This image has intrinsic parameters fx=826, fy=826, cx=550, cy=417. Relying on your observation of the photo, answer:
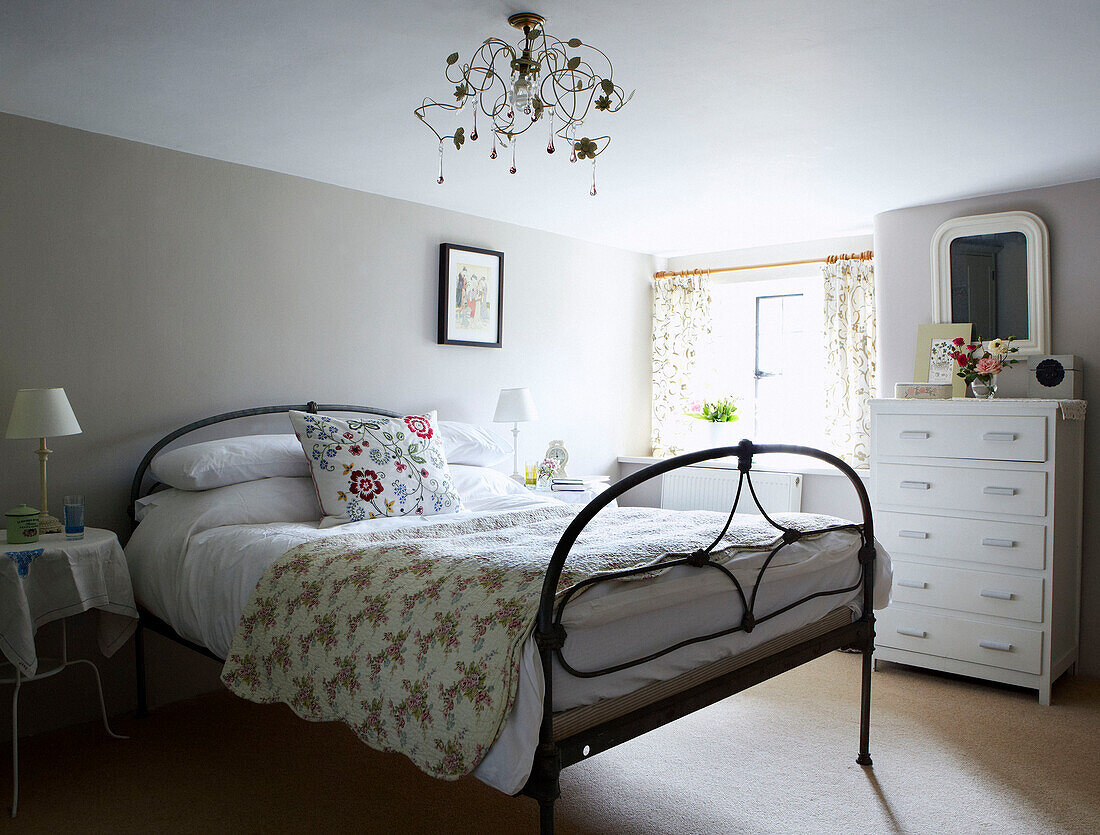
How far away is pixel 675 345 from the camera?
18.7 ft

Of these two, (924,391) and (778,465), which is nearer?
(924,391)

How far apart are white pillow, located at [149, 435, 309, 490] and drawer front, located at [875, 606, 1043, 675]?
2757mm

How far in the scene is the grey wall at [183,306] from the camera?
3.04m

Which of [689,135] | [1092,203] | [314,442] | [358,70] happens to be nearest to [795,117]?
Result: [689,135]

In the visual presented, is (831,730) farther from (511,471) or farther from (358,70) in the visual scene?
(358,70)

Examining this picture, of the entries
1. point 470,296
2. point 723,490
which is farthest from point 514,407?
point 723,490

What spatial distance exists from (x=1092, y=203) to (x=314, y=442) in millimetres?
3668

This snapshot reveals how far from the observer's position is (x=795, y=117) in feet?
9.77

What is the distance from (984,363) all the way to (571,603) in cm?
284

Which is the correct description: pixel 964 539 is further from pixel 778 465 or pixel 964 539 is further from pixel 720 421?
pixel 720 421

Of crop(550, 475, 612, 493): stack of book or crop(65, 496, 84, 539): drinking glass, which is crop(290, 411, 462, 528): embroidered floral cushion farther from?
crop(550, 475, 612, 493): stack of book

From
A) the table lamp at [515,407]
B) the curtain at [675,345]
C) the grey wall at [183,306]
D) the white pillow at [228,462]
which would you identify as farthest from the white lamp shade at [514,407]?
the curtain at [675,345]

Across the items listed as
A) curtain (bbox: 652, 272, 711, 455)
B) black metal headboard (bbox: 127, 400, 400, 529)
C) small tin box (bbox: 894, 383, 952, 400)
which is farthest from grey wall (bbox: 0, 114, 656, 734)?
small tin box (bbox: 894, 383, 952, 400)

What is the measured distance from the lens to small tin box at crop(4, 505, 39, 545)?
2646 millimetres
